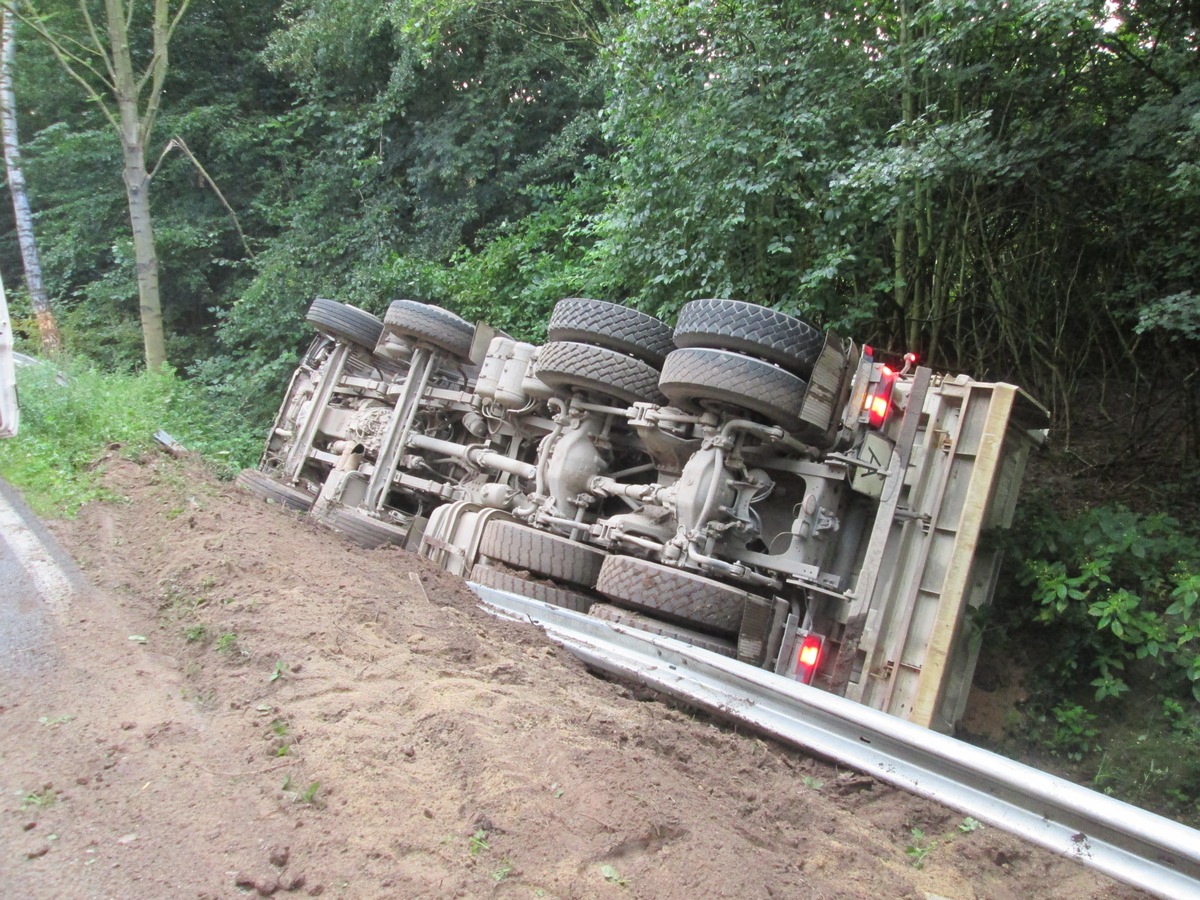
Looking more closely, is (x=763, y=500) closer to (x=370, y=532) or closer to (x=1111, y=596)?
(x=1111, y=596)

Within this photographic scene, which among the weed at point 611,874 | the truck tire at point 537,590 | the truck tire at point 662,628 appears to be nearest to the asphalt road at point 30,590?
the truck tire at point 537,590

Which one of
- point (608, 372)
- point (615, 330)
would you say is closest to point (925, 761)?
point (608, 372)

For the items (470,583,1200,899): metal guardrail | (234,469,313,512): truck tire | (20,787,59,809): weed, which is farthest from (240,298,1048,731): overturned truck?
(20,787,59,809): weed

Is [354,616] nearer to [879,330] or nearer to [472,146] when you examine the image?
[879,330]

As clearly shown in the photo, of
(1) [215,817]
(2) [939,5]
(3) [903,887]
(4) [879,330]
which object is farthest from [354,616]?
(4) [879,330]

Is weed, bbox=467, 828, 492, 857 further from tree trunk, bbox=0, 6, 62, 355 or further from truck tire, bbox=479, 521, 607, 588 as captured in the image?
tree trunk, bbox=0, 6, 62, 355

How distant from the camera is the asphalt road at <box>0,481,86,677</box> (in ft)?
10.9

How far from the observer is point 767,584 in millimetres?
4523

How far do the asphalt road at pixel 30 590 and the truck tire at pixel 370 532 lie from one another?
6.57 ft

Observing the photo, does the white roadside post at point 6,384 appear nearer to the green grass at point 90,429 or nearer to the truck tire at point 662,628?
the green grass at point 90,429

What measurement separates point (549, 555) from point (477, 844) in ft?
9.69

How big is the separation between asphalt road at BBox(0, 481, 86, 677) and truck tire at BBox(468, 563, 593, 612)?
6.44ft

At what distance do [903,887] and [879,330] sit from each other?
20.6ft

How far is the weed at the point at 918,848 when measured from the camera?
8.67 ft
